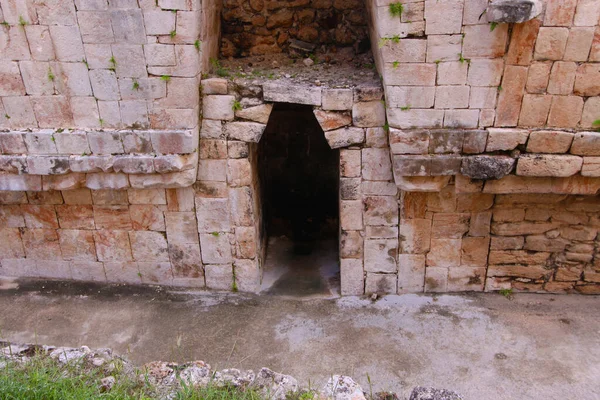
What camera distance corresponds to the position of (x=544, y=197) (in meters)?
5.44

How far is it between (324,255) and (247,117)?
260 centimetres

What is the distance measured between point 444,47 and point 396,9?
0.60m

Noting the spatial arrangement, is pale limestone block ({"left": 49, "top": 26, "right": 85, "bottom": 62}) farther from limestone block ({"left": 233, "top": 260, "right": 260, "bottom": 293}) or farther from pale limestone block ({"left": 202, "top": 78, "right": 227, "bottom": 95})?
limestone block ({"left": 233, "top": 260, "right": 260, "bottom": 293})

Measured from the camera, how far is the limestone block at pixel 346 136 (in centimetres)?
538

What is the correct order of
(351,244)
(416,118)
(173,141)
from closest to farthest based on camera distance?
(416,118)
(173,141)
(351,244)

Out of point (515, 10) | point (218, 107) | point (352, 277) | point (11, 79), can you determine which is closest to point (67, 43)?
point (11, 79)

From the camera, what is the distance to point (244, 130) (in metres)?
5.48

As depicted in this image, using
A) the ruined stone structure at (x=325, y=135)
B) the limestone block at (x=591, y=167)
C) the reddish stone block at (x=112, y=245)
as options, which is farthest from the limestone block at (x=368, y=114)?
the reddish stone block at (x=112, y=245)

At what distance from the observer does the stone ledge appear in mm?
5224

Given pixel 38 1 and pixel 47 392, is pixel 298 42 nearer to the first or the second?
pixel 38 1

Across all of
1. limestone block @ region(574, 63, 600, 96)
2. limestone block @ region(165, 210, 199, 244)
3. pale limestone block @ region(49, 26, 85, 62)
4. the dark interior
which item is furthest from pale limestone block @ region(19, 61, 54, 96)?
limestone block @ region(574, 63, 600, 96)

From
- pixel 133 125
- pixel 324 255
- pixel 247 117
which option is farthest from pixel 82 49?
pixel 324 255

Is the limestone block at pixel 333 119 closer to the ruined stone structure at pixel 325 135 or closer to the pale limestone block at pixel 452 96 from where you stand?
the ruined stone structure at pixel 325 135

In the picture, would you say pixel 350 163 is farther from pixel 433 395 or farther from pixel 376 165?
pixel 433 395
